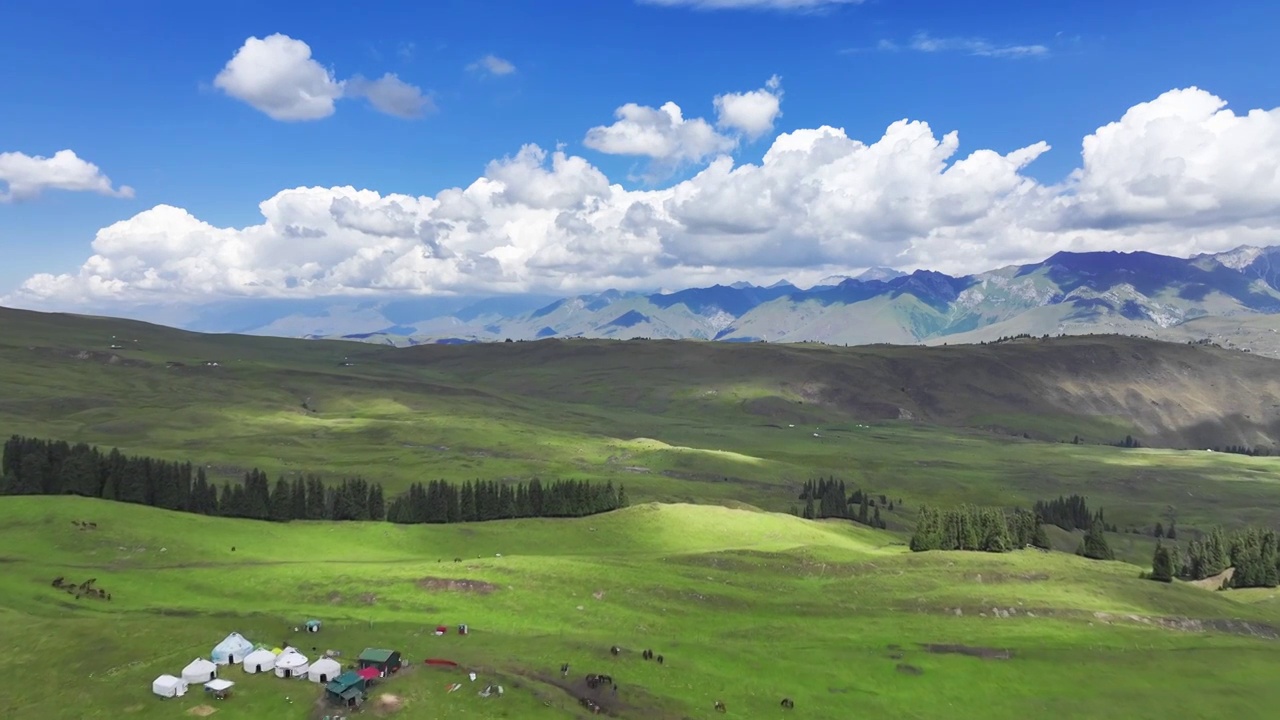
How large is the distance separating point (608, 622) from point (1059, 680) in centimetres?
5020

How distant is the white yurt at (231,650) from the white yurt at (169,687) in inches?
166

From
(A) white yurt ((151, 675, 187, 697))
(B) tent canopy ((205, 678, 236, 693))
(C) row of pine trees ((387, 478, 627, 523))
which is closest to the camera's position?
(A) white yurt ((151, 675, 187, 697))

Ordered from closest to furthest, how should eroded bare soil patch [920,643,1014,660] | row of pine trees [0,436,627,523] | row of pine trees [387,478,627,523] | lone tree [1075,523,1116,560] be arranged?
eroded bare soil patch [920,643,1014,660], row of pine trees [0,436,627,523], lone tree [1075,523,1116,560], row of pine trees [387,478,627,523]

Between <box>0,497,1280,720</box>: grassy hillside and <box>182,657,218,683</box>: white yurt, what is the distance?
6.13 feet

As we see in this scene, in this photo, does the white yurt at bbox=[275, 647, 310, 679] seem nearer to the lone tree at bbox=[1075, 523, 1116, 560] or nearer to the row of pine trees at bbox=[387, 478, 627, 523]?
the row of pine trees at bbox=[387, 478, 627, 523]

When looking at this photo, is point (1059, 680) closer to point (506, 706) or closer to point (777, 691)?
point (777, 691)

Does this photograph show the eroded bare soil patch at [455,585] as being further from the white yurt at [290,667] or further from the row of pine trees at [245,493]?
the row of pine trees at [245,493]

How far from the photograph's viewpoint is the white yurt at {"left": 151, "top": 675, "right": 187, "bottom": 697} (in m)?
60.1

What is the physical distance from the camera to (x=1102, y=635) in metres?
101

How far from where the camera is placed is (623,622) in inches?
3718

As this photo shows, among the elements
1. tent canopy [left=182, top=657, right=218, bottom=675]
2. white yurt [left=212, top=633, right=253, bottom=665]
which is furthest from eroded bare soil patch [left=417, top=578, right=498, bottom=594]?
tent canopy [left=182, top=657, right=218, bottom=675]

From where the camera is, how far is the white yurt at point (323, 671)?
6372cm

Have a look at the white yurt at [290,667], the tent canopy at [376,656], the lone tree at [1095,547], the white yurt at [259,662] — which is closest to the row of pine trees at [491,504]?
the white yurt at [259,662]

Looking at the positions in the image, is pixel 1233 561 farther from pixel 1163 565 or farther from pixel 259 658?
pixel 259 658
